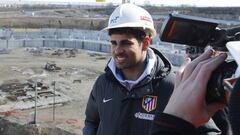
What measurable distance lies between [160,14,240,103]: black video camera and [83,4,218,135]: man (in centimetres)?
112

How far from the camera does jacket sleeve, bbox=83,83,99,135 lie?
3.06 m

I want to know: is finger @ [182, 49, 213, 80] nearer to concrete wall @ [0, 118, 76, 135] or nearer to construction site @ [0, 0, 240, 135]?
construction site @ [0, 0, 240, 135]

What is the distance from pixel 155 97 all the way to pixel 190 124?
Answer: 4.67 ft

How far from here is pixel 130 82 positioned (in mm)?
2721

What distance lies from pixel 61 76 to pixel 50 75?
0.77 m

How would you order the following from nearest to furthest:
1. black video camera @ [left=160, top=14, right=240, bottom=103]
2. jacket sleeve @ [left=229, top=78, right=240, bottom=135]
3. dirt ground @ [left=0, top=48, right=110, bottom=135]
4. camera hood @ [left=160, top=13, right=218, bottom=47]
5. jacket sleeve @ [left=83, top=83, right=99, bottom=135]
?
jacket sleeve @ [left=229, top=78, right=240, bottom=135] < black video camera @ [left=160, top=14, right=240, bottom=103] < camera hood @ [left=160, top=13, right=218, bottom=47] < jacket sleeve @ [left=83, top=83, right=99, bottom=135] < dirt ground @ [left=0, top=48, right=110, bottom=135]

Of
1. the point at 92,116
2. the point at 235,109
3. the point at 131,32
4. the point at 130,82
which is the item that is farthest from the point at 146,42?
the point at 235,109

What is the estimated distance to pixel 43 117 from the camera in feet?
41.3

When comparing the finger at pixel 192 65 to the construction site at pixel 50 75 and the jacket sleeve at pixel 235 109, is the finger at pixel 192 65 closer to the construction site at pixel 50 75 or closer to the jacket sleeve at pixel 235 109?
the jacket sleeve at pixel 235 109

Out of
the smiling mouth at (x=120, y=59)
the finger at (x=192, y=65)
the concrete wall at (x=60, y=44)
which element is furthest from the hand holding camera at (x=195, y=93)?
the concrete wall at (x=60, y=44)

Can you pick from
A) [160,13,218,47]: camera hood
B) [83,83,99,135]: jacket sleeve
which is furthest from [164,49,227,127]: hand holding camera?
[83,83,99,135]: jacket sleeve

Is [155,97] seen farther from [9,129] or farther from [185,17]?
[9,129]

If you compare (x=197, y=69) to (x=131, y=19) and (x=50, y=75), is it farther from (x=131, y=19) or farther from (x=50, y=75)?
(x=50, y=75)

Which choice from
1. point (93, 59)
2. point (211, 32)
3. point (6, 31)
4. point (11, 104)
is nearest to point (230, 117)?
point (211, 32)
